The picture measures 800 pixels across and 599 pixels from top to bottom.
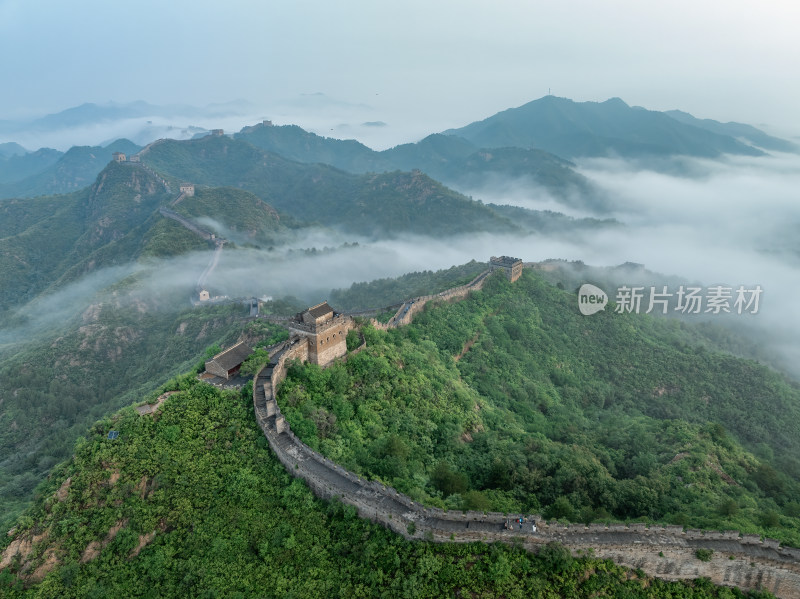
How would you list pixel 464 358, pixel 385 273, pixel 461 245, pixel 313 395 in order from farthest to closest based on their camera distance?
pixel 461 245 < pixel 385 273 < pixel 464 358 < pixel 313 395

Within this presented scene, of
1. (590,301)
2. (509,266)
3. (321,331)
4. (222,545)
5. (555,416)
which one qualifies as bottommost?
(555,416)

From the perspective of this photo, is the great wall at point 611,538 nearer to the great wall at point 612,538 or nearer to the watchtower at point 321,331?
the great wall at point 612,538

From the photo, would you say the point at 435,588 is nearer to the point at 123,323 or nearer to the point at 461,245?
the point at 123,323

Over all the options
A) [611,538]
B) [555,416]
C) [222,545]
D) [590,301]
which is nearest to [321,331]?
[222,545]

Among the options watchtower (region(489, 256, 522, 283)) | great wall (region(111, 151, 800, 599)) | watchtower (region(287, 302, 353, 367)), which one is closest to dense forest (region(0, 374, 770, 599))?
great wall (region(111, 151, 800, 599))

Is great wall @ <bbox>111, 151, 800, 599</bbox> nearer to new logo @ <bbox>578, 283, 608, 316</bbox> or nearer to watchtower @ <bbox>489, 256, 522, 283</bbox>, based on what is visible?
new logo @ <bbox>578, 283, 608, 316</bbox>

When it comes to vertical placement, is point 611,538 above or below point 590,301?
above

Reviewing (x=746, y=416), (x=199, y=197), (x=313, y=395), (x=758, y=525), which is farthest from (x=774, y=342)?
(x=199, y=197)

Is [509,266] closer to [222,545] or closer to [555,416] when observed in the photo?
[555,416]
